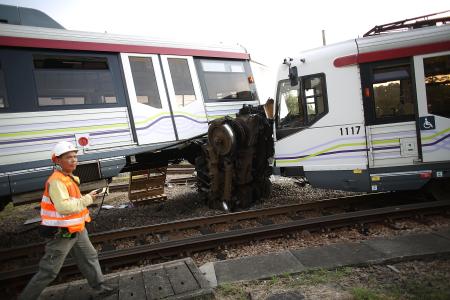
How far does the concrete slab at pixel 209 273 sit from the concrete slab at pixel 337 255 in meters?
1.20

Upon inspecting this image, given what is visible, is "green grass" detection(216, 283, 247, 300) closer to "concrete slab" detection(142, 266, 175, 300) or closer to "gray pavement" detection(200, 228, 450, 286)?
"gray pavement" detection(200, 228, 450, 286)

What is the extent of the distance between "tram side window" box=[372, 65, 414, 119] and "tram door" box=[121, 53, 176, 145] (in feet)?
14.3

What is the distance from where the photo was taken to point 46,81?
6.06 metres

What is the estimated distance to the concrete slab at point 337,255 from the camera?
412cm

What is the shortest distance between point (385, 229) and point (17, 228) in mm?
7891

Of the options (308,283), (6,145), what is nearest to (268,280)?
(308,283)

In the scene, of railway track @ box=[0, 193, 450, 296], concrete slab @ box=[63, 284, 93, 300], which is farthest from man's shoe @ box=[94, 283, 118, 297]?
railway track @ box=[0, 193, 450, 296]

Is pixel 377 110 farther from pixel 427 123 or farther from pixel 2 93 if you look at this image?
pixel 2 93

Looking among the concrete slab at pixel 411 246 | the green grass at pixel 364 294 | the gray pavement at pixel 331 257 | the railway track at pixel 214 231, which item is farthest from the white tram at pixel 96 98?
the green grass at pixel 364 294

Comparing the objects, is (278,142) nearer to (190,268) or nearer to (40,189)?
(190,268)

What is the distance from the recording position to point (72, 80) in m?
6.32

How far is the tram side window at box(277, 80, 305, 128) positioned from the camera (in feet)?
22.0

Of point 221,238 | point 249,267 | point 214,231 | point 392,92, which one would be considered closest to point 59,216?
point 249,267

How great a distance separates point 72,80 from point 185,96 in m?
2.49
